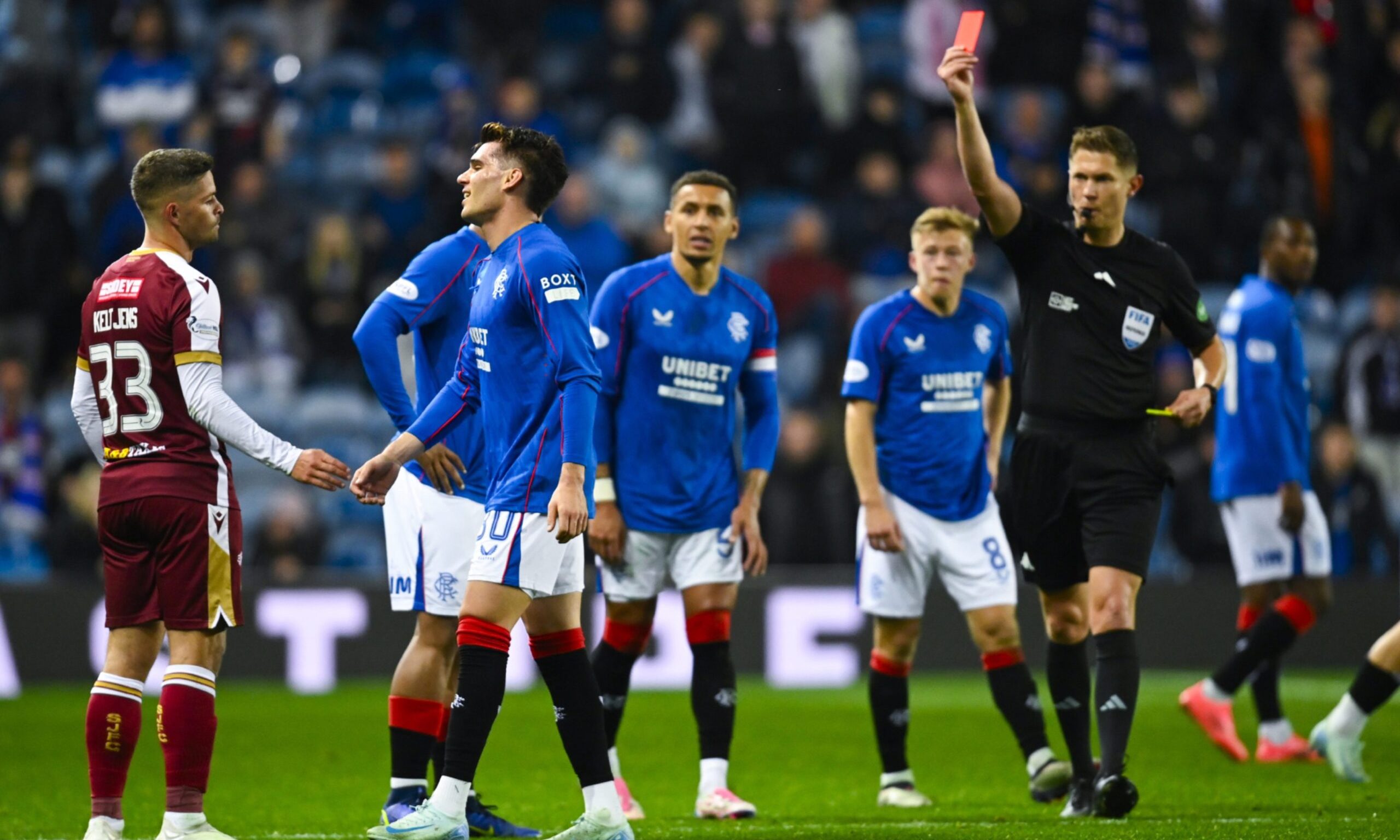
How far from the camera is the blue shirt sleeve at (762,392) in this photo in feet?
23.7

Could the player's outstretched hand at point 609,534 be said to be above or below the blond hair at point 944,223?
below

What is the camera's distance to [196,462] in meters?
5.56

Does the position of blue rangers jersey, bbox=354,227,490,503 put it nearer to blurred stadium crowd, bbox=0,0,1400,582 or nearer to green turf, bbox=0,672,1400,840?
green turf, bbox=0,672,1400,840

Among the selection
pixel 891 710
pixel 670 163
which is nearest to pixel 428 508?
pixel 891 710

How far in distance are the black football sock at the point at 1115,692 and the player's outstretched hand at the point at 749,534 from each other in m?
1.41

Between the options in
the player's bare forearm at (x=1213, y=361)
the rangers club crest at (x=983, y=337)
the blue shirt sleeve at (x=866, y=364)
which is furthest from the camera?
the rangers club crest at (x=983, y=337)

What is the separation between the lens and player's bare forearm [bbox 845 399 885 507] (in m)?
7.15

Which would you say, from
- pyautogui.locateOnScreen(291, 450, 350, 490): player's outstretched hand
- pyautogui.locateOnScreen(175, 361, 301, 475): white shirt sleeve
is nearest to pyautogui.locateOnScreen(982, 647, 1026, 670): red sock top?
pyautogui.locateOnScreen(291, 450, 350, 490): player's outstretched hand

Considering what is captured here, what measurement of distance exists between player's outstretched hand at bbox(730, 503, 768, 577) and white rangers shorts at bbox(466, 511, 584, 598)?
170cm

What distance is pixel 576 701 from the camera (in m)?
5.45

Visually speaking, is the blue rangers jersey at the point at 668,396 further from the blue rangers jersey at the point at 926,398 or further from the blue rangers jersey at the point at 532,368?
the blue rangers jersey at the point at 532,368

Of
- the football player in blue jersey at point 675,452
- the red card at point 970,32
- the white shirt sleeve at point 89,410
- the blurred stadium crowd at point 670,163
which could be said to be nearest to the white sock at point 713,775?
the football player in blue jersey at point 675,452

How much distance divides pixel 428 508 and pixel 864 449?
6.46 feet

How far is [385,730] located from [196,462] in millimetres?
4515
